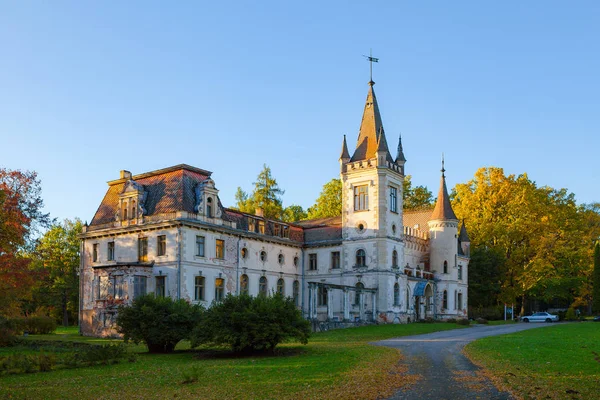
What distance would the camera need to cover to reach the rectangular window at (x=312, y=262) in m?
54.6

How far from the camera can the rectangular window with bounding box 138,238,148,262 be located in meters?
43.7

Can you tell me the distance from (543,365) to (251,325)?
392 inches

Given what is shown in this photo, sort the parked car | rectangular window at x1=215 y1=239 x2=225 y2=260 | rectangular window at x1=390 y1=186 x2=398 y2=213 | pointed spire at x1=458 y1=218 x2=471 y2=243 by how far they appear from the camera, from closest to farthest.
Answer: rectangular window at x1=215 y1=239 x2=225 y2=260
rectangular window at x1=390 y1=186 x2=398 y2=213
the parked car
pointed spire at x1=458 y1=218 x2=471 y2=243

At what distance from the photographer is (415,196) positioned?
272ft

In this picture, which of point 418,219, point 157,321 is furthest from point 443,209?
point 157,321

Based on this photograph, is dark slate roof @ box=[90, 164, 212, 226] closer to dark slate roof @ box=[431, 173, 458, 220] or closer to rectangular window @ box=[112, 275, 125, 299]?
rectangular window @ box=[112, 275, 125, 299]

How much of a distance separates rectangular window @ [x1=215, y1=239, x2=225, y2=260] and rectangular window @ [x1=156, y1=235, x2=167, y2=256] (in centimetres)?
388

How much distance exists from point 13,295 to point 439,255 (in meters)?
37.2

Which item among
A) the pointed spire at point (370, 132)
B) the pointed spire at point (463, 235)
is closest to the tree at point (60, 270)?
the pointed spire at point (370, 132)

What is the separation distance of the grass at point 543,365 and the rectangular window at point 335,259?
83.1 feet

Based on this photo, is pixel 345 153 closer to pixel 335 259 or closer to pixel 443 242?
pixel 335 259

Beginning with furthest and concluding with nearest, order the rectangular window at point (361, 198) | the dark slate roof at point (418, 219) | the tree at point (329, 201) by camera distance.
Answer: the tree at point (329, 201) < the dark slate roof at point (418, 219) < the rectangular window at point (361, 198)

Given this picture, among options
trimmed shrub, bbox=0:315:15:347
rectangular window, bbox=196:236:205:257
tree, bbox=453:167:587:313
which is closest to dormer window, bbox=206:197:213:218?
rectangular window, bbox=196:236:205:257

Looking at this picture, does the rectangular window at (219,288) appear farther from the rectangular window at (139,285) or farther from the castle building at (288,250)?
the rectangular window at (139,285)
